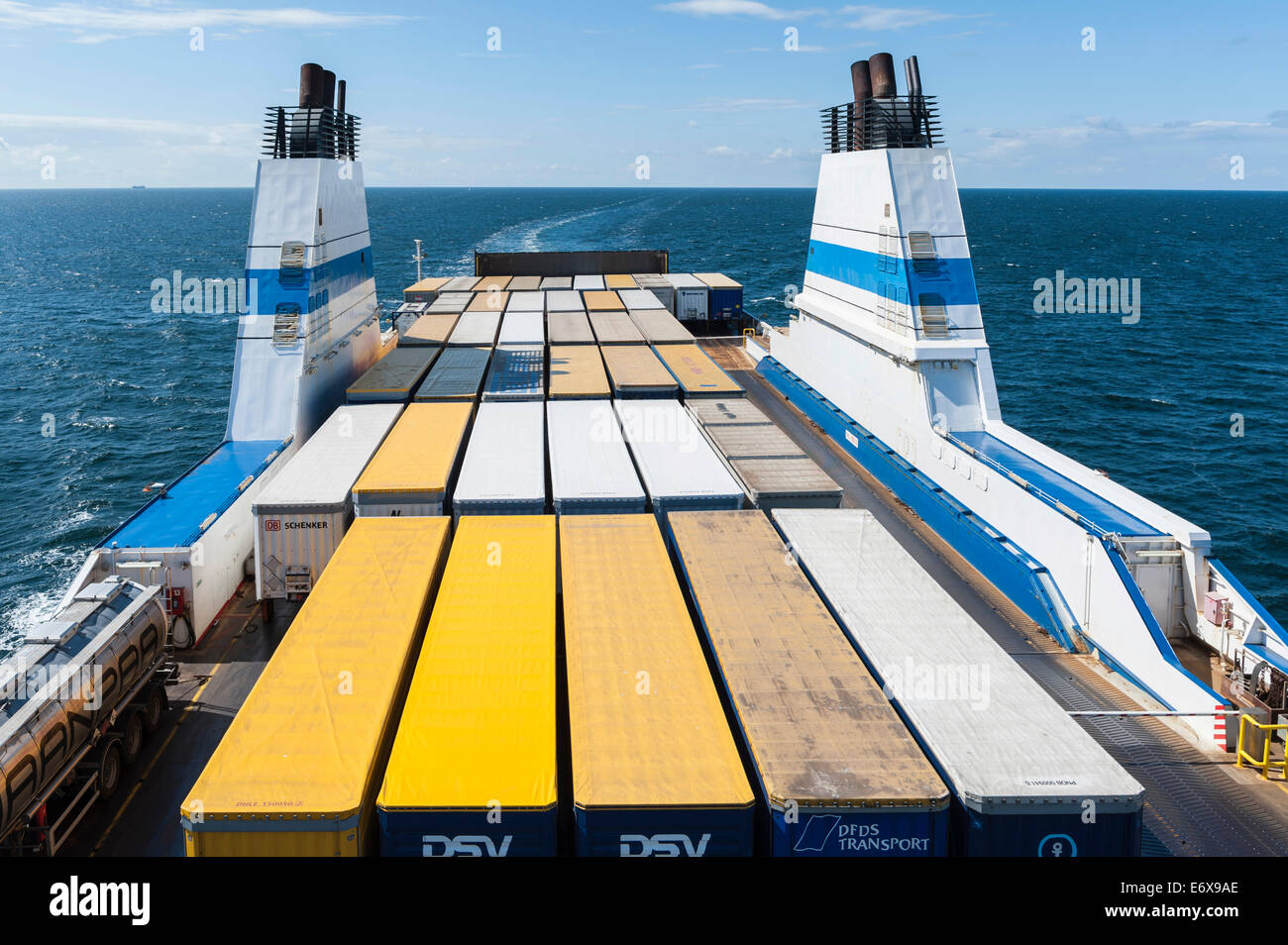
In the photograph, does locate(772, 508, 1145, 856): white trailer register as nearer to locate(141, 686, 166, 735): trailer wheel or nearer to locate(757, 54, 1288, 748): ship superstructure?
locate(757, 54, 1288, 748): ship superstructure

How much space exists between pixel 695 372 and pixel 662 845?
23.5m

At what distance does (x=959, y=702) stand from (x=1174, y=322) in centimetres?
8045

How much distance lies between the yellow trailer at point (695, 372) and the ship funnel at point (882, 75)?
32.6 ft

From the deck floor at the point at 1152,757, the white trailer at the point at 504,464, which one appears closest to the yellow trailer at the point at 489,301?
the white trailer at the point at 504,464

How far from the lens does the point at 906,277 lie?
26.2 metres

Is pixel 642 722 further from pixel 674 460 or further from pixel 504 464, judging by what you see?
pixel 674 460

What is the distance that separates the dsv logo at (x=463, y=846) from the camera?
10.8m

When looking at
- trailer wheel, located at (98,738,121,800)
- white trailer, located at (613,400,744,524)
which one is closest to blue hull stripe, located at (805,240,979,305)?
white trailer, located at (613,400,744,524)

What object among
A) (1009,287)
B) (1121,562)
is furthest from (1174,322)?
(1121,562)

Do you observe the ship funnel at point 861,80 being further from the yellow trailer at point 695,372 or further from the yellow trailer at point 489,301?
the yellow trailer at point 489,301

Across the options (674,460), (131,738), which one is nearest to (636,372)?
(674,460)

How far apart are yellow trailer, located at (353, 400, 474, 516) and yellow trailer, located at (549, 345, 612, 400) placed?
3.71 m
